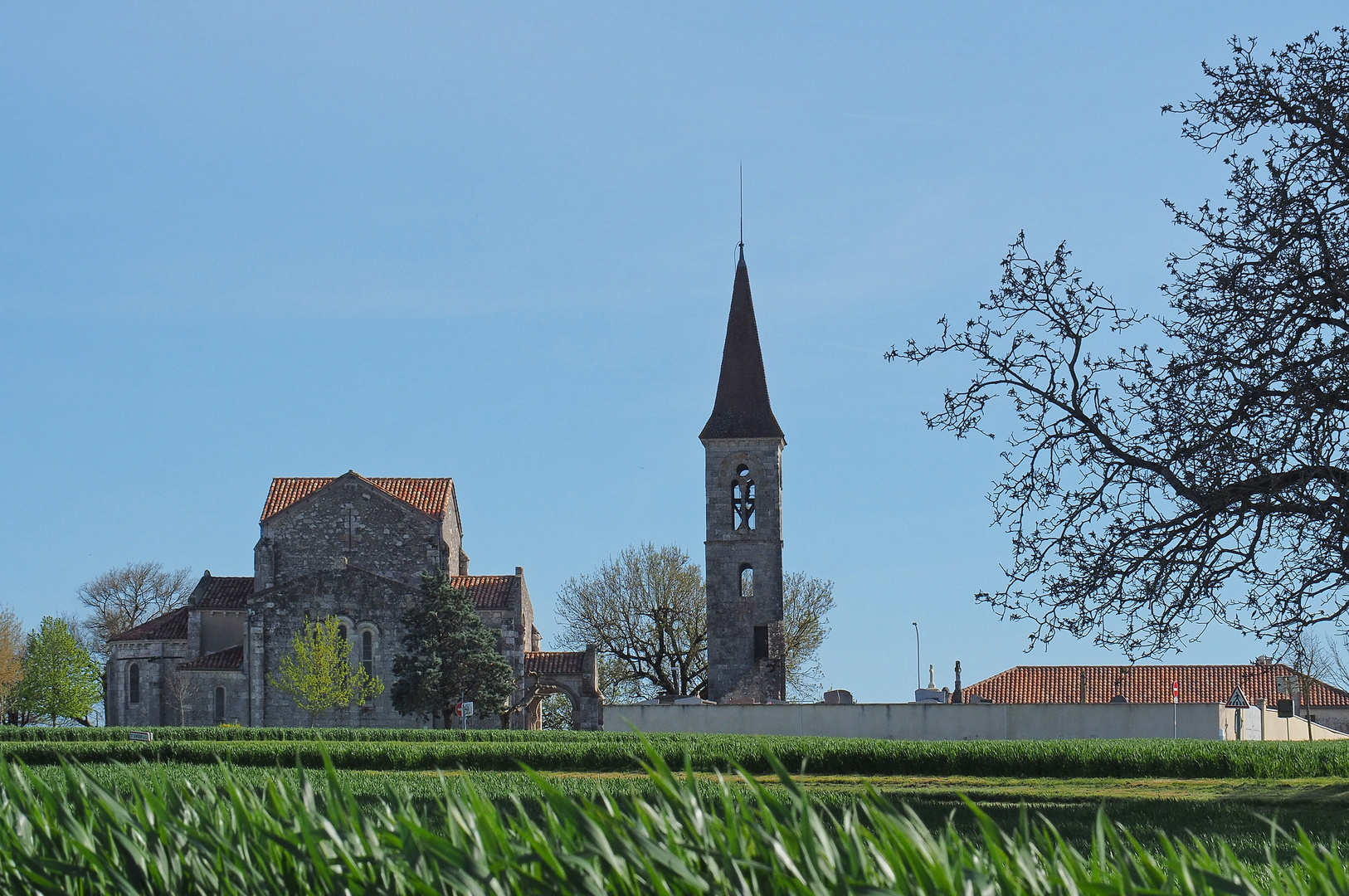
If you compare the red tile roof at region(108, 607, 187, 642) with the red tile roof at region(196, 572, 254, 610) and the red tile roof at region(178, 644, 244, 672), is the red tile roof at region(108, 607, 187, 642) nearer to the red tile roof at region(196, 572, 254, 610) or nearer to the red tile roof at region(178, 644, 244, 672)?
the red tile roof at region(196, 572, 254, 610)

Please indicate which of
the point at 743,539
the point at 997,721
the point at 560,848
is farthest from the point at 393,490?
the point at 560,848

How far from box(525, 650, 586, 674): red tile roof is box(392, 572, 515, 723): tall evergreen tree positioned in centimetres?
Result: 375

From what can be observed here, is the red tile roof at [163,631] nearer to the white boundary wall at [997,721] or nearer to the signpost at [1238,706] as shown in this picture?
the white boundary wall at [997,721]

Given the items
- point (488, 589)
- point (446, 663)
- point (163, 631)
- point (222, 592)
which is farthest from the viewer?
point (488, 589)

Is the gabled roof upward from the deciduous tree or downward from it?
upward

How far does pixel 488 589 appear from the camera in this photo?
5178 cm

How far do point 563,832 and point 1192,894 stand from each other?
5.06ft

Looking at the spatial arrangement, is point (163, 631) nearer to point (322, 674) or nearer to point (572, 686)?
point (322, 674)

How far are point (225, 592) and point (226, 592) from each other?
0.22 feet

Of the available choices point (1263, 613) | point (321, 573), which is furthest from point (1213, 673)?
point (1263, 613)

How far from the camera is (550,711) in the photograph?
191 feet

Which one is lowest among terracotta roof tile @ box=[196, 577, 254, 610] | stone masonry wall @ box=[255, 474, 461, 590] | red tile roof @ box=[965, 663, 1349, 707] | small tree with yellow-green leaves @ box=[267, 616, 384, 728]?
red tile roof @ box=[965, 663, 1349, 707]

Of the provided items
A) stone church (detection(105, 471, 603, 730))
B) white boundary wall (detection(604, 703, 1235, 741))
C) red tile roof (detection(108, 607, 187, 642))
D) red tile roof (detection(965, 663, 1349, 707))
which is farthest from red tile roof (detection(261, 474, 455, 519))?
red tile roof (detection(965, 663, 1349, 707))

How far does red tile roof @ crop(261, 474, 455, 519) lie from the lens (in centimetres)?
5269
